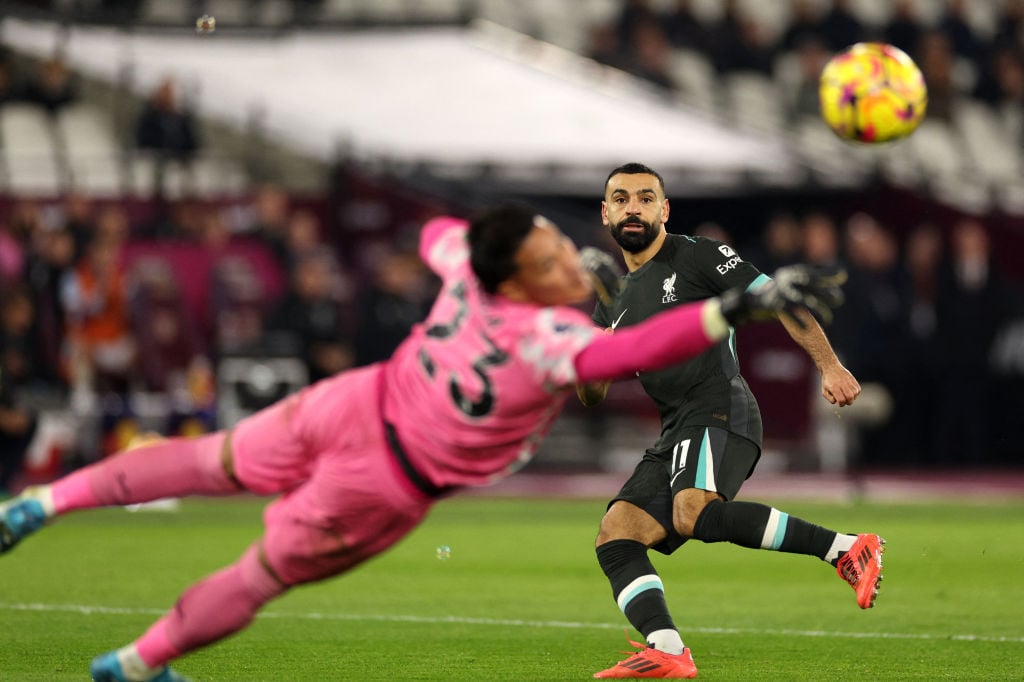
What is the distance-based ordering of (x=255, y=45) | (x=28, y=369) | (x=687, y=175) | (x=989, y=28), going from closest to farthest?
(x=28, y=369)
(x=687, y=175)
(x=255, y=45)
(x=989, y=28)

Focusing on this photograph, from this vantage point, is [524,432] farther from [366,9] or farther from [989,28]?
[989,28]

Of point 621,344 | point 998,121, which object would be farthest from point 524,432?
point 998,121

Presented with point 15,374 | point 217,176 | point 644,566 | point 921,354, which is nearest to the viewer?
point 644,566

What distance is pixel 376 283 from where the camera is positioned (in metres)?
19.5

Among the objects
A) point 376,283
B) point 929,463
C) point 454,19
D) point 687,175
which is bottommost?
point 929,463

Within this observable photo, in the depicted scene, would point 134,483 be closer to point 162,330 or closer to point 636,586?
point 636,586

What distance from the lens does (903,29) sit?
25531 millimetres

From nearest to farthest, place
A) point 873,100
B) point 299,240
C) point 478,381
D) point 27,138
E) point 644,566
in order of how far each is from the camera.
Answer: point 478,381, point 644,566, point 873,100, point 299,240, point 27,138

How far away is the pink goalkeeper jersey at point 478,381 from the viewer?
6191mm

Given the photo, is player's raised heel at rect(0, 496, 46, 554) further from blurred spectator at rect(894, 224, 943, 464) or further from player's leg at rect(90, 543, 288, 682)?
blurred spectator at rect(894, 224, 943, 464)

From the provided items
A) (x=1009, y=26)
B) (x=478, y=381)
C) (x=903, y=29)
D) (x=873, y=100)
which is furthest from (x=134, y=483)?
(x=1009, y=26)

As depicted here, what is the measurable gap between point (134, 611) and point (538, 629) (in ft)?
7.71

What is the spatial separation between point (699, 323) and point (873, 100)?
4.08 metres

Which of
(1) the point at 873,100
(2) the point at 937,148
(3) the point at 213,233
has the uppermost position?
(2) the point at 937,148
